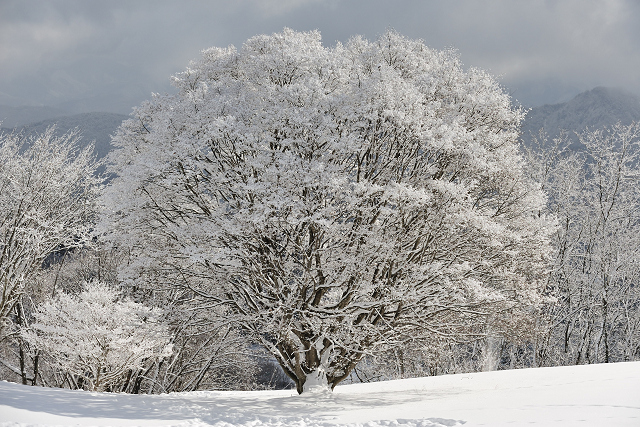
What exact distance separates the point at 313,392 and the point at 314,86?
21.8 ft

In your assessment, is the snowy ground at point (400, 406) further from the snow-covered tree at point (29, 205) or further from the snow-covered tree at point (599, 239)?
the snow-covered tree at point (599, 239)

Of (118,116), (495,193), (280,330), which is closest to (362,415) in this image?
(280,330)

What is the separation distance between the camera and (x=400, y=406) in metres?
7.77

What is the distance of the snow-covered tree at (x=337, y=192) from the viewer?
7969 mm

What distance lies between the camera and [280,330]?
826cm

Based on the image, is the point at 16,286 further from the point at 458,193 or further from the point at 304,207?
the point at 458,193

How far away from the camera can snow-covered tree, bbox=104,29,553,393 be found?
7.97m

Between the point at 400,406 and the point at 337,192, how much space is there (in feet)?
13.4

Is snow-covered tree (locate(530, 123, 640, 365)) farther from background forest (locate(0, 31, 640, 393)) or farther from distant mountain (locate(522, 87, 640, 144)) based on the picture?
distant mountain (locate(522, 87, 640, 144))

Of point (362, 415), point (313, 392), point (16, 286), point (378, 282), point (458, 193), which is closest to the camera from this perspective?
point (362, 415)

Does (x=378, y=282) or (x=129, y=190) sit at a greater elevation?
(x=129, y=190)

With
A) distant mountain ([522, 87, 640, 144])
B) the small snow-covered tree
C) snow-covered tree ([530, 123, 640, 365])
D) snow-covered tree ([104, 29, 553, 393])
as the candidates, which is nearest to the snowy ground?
snow-covered tree ([104, 29, 553, 393])

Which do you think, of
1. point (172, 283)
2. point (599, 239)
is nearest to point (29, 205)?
point (172, 283)

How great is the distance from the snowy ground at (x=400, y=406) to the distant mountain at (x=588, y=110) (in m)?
57.7
